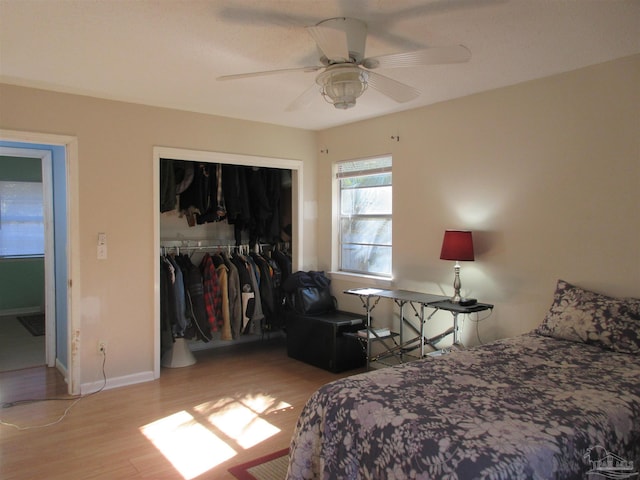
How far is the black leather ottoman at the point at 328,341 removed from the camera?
14.1 ft

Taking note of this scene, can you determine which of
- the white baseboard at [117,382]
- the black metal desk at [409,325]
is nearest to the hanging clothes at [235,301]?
the white baseboard at [117,382]

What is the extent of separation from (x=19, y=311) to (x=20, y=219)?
1.37 meters

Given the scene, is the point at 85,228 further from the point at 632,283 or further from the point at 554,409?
the point at 632,283

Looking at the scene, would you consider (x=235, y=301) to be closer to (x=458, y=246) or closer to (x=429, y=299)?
(x=429, y=299)

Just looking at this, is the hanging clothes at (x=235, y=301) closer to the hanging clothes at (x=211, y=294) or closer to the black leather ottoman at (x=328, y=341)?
the hanging clothes at (x=211, y=294)

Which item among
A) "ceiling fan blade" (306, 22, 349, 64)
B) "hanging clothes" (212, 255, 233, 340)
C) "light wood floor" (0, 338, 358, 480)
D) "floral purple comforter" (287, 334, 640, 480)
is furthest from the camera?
"hanging clothes" (212, 255, 233, 340)

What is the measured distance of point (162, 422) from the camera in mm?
3287

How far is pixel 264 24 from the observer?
2418 millimetres

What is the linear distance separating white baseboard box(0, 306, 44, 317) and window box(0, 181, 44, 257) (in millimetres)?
809

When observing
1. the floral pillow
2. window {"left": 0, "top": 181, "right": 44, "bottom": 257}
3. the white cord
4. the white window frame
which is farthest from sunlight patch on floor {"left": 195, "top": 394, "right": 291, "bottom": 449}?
window {"left": 0, "top": 181, "right": 44, "bottom": 257}

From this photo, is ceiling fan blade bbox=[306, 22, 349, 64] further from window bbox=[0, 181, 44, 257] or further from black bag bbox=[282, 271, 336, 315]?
window bbox=[0, 181, 44, 257]

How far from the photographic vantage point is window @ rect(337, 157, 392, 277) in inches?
181

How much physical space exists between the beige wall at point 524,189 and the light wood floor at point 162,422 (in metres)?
1.55

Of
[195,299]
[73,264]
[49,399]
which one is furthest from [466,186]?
[49,399]
